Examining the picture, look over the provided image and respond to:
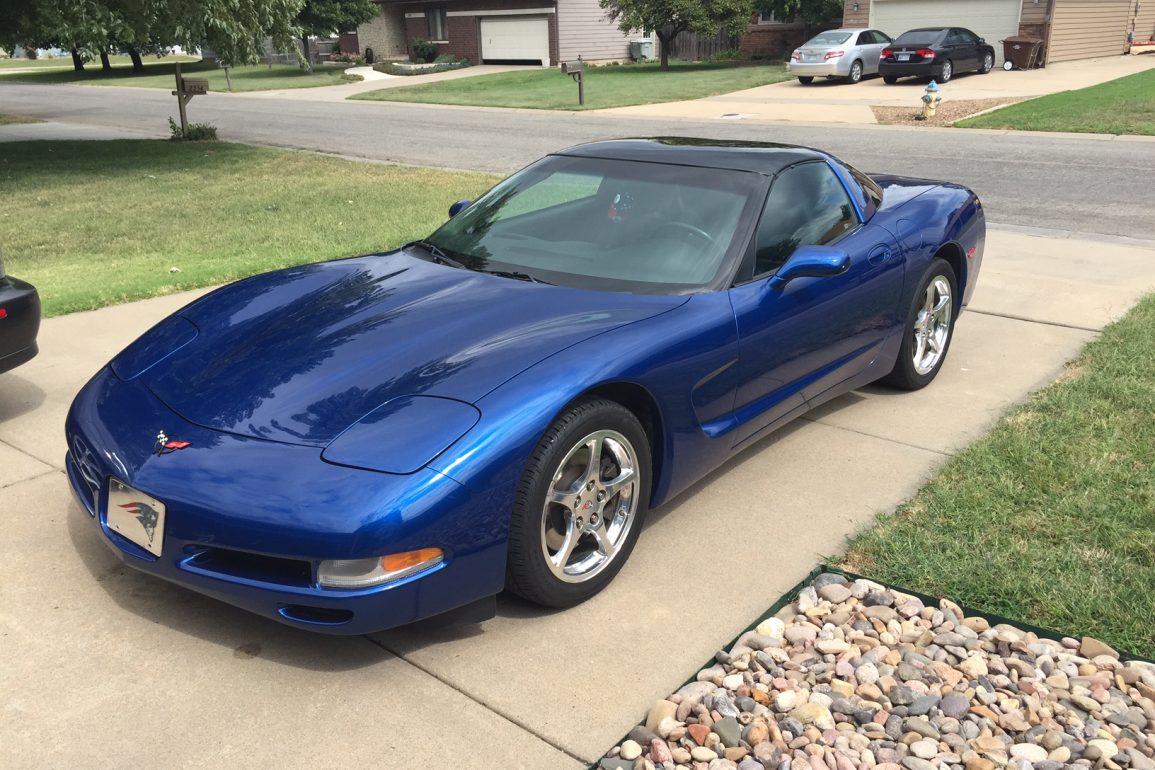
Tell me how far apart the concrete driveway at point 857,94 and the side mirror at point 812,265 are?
1716 cm

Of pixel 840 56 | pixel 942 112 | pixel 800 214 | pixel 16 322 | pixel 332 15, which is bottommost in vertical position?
pixel 942 112

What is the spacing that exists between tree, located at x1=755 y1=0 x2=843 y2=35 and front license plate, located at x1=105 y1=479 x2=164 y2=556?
115ft

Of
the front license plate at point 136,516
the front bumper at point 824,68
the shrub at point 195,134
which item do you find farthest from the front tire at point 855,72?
the front license plate at point 136,516

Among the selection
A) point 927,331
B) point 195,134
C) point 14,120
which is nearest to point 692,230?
point 927,331

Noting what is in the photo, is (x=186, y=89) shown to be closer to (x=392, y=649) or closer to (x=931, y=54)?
(x=392, y=649)

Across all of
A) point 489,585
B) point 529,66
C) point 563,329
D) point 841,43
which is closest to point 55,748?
point 489,585

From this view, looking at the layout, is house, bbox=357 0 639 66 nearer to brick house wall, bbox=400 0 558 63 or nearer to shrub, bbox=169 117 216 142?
brick house wall, bbox=400 0 558 63

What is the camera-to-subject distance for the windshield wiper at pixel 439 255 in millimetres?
4258

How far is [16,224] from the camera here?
9.99 metres

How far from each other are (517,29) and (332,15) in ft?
26.3

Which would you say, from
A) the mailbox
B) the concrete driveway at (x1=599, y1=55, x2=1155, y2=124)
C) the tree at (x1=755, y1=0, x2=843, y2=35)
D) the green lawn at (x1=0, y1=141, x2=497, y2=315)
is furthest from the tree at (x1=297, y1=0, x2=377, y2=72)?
the green lawn at (x1=0, y1=141, x2=497, y2=315)

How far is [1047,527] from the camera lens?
3.72 meters

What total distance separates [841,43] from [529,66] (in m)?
16.2

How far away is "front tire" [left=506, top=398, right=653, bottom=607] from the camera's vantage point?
304cm
